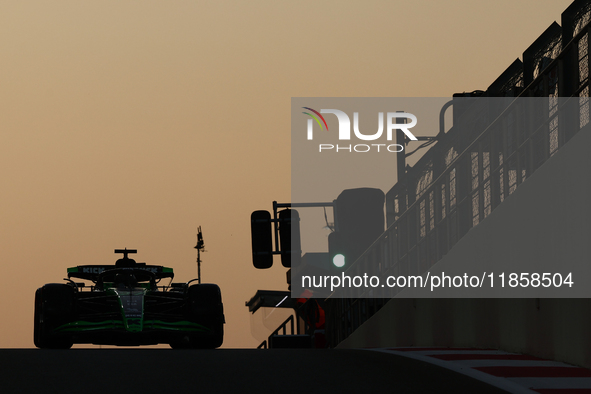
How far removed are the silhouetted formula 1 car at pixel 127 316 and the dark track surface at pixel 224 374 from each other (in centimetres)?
467

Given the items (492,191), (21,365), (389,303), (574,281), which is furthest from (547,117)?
(389,303)

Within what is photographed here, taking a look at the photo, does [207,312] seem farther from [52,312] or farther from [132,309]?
[52,312]

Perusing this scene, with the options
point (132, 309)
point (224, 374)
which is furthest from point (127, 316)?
point (224, 374)

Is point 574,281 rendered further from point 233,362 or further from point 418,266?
point 418,266

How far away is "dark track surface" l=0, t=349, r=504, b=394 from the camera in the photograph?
623 centimetres

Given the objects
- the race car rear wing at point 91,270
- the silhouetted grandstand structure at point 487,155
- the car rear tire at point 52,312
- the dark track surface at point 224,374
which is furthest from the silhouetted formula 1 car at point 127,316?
the dark track surface at point 224,374

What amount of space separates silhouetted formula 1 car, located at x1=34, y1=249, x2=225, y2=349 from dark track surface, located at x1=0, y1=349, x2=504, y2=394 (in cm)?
467

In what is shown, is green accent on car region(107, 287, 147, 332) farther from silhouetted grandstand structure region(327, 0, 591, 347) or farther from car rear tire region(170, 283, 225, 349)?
silhouetted grandstand structure region(327, 0, 591, 347)

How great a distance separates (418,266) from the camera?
1235 centimetres

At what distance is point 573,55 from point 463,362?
8.82 feet

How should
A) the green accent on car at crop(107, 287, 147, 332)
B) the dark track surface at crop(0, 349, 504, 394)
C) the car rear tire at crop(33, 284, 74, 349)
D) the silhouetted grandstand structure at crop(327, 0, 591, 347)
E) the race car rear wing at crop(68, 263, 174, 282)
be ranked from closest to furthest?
the dark track surface at crop(0, 349, 504, 394)
the silhouetted grandstand structure at crop(327, 0, 591, 347)
the car rear tire at crop(33, 284, 74, 349)
the green accent on car at crop(107, 287, 147, 332)
the race car rear wing at crop(68, 263, 174, 282)

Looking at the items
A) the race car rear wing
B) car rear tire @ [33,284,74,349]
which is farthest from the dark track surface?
the race car rear wing

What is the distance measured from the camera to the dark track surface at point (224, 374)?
245 inches

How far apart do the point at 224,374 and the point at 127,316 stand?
6.76 m
